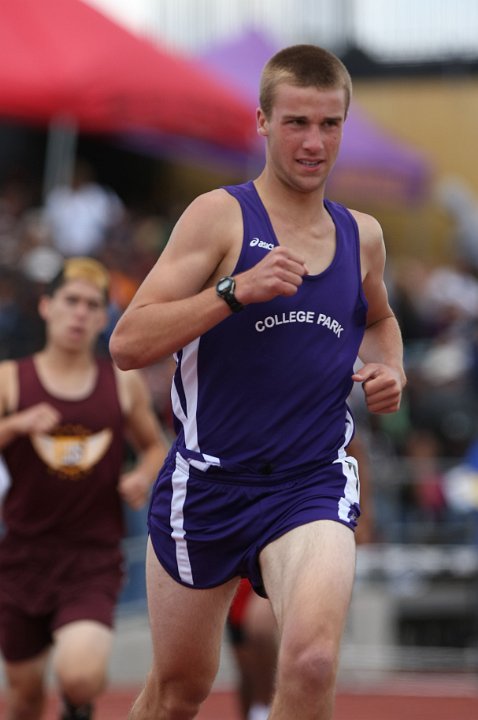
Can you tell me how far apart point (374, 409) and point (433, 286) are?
1412 cm

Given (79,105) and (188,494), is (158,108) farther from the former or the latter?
(188,494)

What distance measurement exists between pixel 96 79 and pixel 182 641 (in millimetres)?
8883

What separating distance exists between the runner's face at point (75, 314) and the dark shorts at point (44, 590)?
1.00 m

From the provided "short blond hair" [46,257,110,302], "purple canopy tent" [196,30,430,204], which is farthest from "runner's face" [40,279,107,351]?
"purple canopy tent" [196,30,430,204]

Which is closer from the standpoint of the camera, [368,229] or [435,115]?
[368,229]

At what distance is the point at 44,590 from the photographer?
23.5ft

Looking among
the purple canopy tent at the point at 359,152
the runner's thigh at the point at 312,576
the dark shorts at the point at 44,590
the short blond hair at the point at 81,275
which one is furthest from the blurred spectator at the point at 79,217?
the runner's thigh at the point at 312,576

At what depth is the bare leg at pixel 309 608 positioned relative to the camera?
4.80 meters

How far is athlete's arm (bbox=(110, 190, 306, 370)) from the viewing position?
5059mm

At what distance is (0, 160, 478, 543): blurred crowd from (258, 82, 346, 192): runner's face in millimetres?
5777

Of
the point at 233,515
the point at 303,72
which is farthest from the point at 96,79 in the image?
the point at 233,515

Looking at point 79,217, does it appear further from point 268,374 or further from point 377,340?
point 268,374

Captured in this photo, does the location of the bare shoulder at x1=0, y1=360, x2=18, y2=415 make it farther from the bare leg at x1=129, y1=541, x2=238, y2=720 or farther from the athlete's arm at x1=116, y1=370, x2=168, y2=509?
the bare leg at x1=129, y1=541, x2=238, y2=720

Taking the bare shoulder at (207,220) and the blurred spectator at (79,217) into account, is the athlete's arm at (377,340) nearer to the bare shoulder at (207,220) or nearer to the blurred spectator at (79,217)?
the bare shoulder at (207,220)
